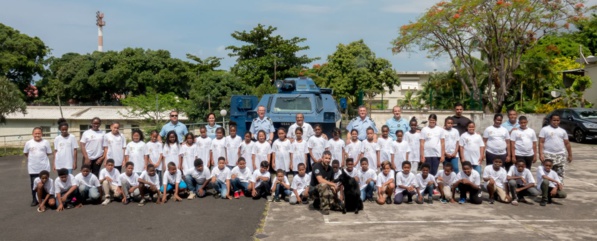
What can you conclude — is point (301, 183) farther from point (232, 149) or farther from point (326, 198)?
point (232, 149)

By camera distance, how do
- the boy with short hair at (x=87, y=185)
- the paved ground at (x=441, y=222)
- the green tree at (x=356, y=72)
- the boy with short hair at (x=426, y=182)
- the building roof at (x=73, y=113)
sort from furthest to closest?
the building roof at (x=73, y=113) < the green tree at (x=356, y=72) < the boy with short hair at (x=426, y=182) < the boy with short hair at (x=87, y=185) < the paved ground at (x=441, y=222)

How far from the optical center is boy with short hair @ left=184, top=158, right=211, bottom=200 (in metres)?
10.0

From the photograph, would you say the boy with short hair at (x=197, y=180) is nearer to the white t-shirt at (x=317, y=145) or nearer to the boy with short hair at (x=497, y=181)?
the white t-shirt at (x=317, y=145)

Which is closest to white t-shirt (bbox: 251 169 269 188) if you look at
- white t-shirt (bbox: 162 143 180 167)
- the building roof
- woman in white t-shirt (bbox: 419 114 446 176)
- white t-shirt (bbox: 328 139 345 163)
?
white t-shirt (bbox: 328 139 345 163)

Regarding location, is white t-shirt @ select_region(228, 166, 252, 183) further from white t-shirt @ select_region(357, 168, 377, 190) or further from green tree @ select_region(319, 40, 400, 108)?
green tree @ select_region(319, 40, 400, 108)

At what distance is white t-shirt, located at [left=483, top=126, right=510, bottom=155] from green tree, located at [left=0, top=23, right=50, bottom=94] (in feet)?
127

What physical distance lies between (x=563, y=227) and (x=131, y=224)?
643 cm

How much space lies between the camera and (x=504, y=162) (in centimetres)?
1004

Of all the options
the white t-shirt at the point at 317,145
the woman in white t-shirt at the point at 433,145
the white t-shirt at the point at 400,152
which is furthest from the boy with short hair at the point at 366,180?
the woman in white t-shirt at the point at 433,145

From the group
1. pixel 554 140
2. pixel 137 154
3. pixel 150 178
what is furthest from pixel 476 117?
pixel 150 178

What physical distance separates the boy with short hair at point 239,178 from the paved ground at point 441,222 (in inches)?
36.2

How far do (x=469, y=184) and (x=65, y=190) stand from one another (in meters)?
7.10

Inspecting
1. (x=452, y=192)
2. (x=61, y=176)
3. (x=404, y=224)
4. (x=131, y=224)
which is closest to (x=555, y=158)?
(x=452, y=192)

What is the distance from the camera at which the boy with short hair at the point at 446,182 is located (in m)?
9.47
